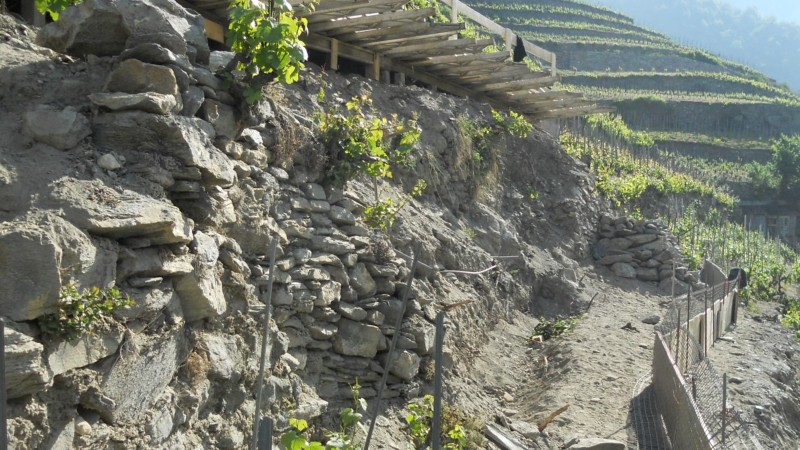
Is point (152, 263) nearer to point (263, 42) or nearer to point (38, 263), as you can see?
point (38, 263)

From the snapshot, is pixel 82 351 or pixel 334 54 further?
pixel 334 54

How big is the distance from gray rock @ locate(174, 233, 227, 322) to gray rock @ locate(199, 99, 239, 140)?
98 centimetres

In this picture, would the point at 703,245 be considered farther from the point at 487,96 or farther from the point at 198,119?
the point at 198,119

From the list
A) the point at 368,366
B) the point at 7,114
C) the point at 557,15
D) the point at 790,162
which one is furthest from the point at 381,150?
the point at 557,15

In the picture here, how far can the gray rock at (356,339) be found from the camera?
22.1ft

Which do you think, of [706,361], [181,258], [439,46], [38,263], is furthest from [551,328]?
[38,263]

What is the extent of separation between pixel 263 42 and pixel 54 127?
162 cm

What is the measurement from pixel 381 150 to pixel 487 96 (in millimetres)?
6723

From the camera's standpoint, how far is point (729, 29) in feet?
481

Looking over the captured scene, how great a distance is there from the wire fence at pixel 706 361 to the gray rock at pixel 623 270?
4.46ft

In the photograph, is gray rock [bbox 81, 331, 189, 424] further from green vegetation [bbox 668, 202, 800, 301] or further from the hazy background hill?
the hazy background hill

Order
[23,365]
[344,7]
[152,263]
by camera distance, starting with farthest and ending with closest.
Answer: [344,7]
[152,263]
[23,365]

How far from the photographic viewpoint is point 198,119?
570 centimetres

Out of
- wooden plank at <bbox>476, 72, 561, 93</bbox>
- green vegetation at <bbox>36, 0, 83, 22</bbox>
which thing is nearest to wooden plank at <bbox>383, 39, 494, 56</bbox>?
wooden plank at <bbox>476, 72, 561, 93</bbox>
